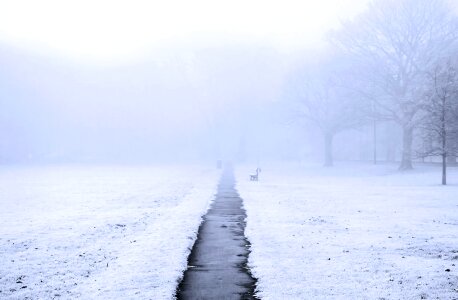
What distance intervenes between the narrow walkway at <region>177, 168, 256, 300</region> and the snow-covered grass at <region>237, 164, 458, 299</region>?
347mm

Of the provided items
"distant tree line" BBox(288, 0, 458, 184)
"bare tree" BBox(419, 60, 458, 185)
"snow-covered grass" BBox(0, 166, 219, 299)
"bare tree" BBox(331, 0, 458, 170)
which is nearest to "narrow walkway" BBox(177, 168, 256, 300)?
"snow-covered grass" BBox(0, 166, 219, 299)

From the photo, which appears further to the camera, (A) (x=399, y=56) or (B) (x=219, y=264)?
(A) (x=399, y=56)

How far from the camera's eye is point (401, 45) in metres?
47.8

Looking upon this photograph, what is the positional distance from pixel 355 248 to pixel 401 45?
39.6 metres

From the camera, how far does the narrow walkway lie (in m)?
9.32

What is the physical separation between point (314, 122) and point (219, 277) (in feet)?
205

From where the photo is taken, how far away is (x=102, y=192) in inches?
1239

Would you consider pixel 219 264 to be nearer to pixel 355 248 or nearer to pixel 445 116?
pixel 355 248

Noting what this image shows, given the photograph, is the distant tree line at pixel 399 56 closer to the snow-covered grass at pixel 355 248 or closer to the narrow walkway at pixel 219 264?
the snow-covered grass at pixel 355 248

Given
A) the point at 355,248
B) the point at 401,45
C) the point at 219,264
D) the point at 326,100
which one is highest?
the point at 401,45

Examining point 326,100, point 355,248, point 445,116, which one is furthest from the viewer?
point 326,100

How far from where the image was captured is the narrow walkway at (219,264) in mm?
9321

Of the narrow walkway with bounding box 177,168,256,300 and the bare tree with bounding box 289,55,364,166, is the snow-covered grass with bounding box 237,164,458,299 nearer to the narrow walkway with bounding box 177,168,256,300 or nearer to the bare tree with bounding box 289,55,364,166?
the narrow walkway with bounding box 177,168,256,300

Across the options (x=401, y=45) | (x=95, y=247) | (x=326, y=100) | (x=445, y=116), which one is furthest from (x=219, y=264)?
(x=326, y=100)
